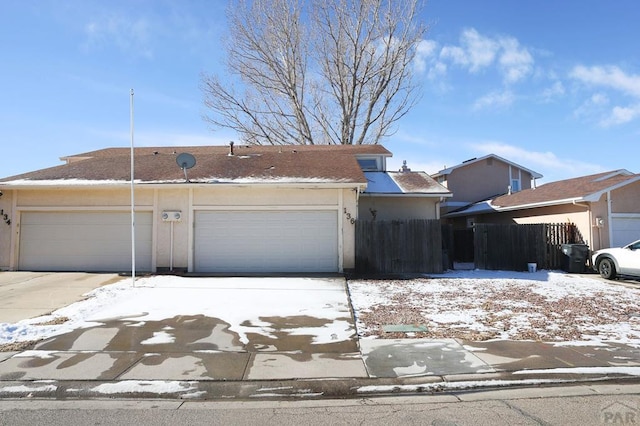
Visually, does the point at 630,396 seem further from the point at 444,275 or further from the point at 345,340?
the point at 444,275

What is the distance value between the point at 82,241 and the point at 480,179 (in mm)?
21503

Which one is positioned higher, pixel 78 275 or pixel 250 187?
pixel 250 187

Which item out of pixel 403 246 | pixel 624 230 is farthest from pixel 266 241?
pixel 624 230

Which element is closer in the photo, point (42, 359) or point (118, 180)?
point (42, 359)

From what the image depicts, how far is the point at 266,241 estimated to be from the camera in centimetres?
1332

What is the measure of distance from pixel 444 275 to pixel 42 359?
10.9 m

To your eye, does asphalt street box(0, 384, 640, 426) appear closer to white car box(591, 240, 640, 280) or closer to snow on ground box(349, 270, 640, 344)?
snow on ground box(349, 270, 640, 344)

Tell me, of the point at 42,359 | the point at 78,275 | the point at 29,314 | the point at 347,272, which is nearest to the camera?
the point at 42,359

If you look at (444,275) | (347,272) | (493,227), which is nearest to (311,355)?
(347,272)

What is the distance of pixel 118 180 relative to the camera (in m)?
13.5

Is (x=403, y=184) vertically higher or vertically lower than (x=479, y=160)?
lower

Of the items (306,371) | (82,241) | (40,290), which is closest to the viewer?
(306,371)

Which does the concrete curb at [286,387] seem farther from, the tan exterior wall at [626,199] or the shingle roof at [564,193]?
the tan exterior wall at [626,199]

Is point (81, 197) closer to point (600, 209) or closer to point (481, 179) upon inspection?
point (600, 209)
